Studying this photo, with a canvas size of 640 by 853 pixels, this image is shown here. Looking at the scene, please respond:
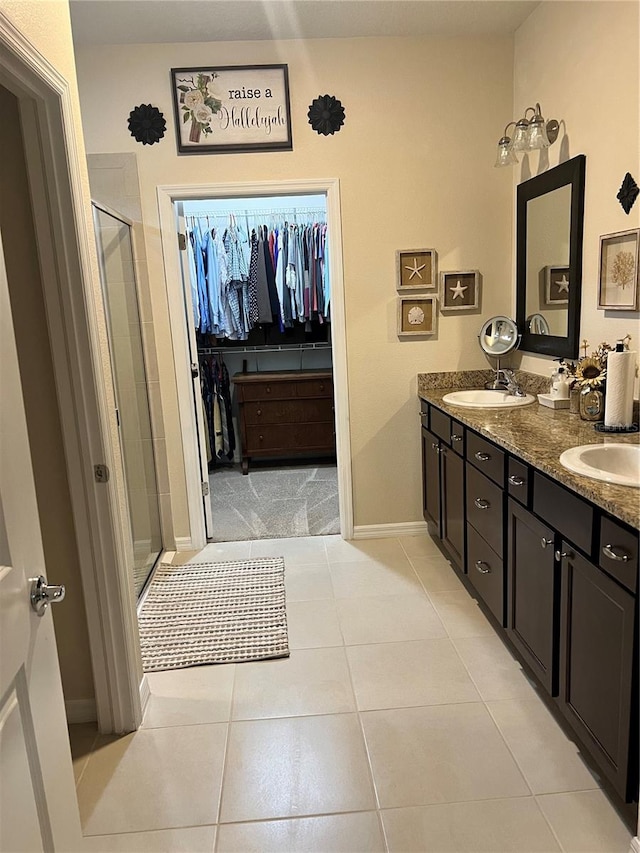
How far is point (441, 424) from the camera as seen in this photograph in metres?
3.05

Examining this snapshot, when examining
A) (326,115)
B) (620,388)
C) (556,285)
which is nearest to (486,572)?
(620,388)

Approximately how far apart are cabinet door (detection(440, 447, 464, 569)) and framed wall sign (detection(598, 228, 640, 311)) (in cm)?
93

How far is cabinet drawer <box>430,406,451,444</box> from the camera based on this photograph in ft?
9.64

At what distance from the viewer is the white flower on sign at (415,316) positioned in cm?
337

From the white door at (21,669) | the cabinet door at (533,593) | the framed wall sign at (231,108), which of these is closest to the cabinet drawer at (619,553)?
the cabinet door at (533,593)

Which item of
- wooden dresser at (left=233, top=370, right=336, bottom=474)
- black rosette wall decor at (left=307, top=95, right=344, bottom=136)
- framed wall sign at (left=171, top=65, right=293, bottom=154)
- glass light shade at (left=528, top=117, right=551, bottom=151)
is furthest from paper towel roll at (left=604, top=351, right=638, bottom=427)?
wooden dresser at (left=233, top=370, right=336, bottom=474)

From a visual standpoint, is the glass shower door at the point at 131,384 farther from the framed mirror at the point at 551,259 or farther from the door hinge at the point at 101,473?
the framed mirror at the point at 551,259

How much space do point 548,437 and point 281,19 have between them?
239 centimetres

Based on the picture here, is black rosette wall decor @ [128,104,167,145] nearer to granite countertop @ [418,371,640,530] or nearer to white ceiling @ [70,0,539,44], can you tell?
white ceiling @ [70,0,539,44]

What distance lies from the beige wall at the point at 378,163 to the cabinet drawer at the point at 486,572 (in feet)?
3.44

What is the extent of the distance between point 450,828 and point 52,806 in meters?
1.04

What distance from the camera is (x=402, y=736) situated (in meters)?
1.95

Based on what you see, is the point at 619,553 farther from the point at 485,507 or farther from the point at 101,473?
the point at 101,473

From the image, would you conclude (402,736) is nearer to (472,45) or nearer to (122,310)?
(122,310)
